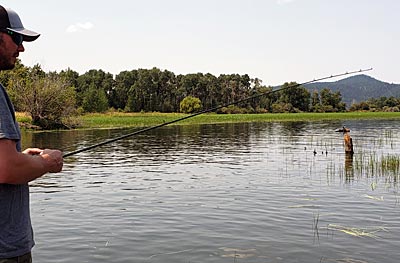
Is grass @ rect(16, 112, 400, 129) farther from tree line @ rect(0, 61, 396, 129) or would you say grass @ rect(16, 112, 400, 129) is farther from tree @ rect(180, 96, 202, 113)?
tree @ rect(180, 96, 202, 113)

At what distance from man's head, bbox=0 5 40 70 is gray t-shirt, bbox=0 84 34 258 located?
233 mm

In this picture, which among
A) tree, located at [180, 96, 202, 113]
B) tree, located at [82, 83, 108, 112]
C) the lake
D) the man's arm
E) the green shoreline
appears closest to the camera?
the man's arm

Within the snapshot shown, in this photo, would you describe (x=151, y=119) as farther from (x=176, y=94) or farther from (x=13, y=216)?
(x=13, y=216)

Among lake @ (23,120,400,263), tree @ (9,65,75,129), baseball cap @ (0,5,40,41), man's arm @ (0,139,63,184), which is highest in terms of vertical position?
tree @ (9,65,75,129)

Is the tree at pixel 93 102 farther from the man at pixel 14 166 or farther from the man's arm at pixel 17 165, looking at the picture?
the man's arm at pixel 17 165

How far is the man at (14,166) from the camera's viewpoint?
10.6 feet

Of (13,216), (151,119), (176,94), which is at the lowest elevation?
(13,216)

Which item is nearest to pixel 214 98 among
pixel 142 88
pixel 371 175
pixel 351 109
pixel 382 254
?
pixel 142 88

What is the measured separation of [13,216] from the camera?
3.56 metres

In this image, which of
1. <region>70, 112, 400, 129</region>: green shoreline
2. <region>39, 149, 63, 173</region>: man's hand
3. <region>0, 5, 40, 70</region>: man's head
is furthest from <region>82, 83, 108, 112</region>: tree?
<region>39, 149, 63, 173</region>: man's hand

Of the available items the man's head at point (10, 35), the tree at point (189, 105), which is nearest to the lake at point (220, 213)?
the man's head at point (10, 35)

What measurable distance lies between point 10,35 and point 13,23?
0.09 m

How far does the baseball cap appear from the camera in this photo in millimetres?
3469

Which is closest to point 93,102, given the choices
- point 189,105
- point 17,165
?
point 189,105
